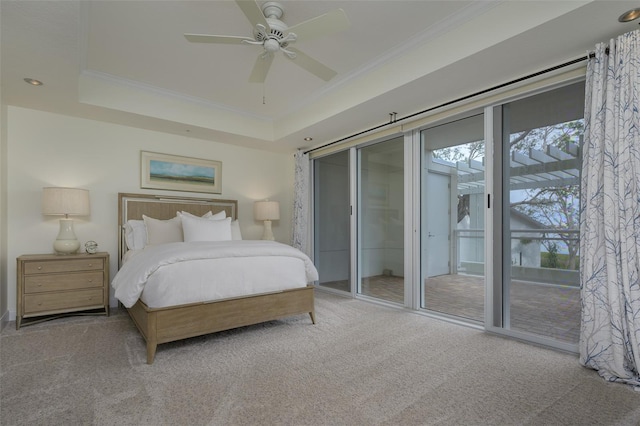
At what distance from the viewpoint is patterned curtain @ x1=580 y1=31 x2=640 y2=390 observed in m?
2.08

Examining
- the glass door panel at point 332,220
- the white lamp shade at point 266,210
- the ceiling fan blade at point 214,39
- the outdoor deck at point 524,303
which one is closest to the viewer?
the ceiling fan blade at point 214,39

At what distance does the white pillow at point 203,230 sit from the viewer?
3.76 metres

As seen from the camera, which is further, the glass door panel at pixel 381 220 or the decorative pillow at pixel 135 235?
the glass door panel at pixel 381 220

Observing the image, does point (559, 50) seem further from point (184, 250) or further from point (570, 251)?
point (184, 250)

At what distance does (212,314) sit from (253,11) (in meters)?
2.30

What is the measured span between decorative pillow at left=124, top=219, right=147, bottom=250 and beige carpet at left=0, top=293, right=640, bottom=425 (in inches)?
44.3

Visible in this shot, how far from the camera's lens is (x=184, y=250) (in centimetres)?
267

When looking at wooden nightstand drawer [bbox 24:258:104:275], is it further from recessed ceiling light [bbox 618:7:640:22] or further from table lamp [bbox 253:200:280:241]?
recessed ceiling light [bbox 618:7:640:22]

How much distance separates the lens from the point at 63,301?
11.0 feet

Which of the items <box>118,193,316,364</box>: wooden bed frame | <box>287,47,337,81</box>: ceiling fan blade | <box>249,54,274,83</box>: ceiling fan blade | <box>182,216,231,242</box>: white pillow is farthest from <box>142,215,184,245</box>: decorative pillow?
<box>287,47,337,81</box>: ceiling fan blade

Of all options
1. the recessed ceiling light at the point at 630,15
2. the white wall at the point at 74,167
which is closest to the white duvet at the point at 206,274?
the white wall at the point at 74,167

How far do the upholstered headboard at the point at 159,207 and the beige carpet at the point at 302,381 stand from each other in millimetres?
1528

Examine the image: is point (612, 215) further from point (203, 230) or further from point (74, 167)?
point (74, 167)

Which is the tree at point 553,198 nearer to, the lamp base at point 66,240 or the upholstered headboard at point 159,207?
the upholstered headboard at point 159,207
